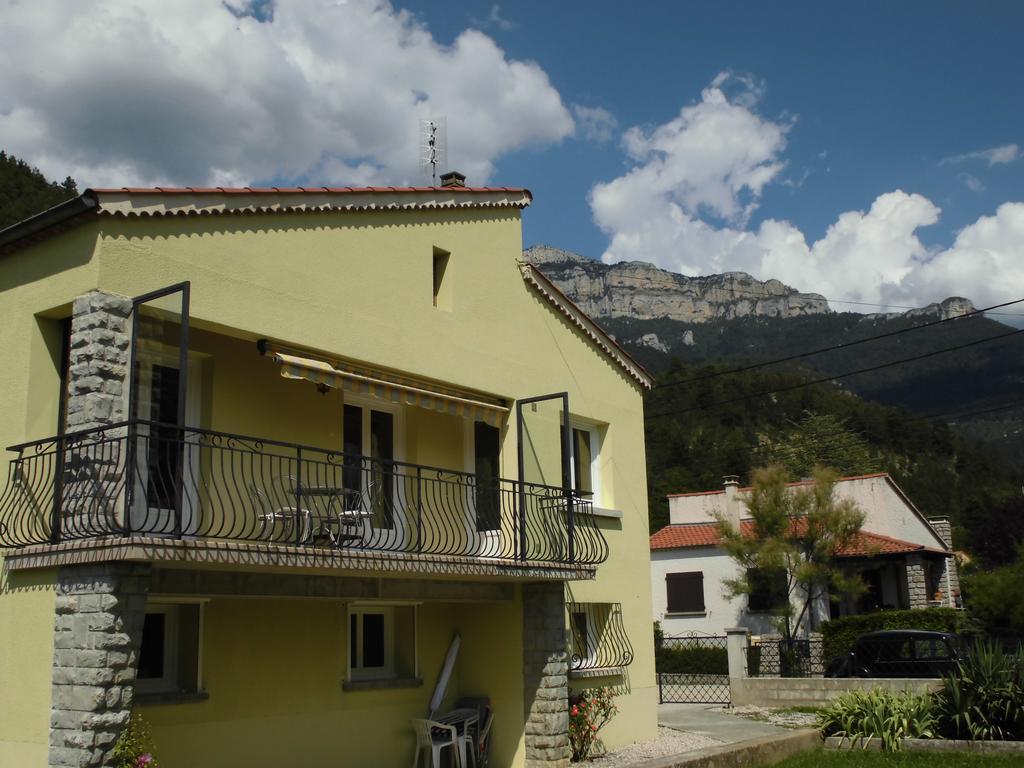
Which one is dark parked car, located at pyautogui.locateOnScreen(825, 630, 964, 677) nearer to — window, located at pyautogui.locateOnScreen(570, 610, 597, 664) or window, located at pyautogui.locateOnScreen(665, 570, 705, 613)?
window, located at pyautogui.locateOnScreen(570, 610, 597, 664)

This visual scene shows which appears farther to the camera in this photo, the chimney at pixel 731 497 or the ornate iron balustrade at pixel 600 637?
the chimney at pixel 731 497

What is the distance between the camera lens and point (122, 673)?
358 inches

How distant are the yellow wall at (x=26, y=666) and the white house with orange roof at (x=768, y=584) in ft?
85.0

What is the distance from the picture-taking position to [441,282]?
48.9 ft

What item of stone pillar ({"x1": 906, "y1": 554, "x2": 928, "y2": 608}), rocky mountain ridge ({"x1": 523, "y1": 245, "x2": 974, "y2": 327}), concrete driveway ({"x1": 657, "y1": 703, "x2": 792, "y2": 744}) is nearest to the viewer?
concrete driveway ({"x1": 657, "y1": 703, "x2": 792, "y2": 744})

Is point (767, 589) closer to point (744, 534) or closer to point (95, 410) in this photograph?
point (744, 534)

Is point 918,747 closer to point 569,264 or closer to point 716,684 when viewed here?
point 716,684

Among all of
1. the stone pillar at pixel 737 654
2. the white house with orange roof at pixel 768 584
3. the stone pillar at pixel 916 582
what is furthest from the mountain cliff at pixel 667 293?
the stone pillar at pixel 737 654

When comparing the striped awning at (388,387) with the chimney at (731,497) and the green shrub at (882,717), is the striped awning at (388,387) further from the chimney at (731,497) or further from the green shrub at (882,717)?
the chimney at (731,497)

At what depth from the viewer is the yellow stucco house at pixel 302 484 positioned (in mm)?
9602

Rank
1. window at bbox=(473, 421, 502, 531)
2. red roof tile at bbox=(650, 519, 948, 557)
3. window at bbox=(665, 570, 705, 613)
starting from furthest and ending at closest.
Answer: window at bbox=(665, 570, 705, 613), red roof tile at bbox=(650, 519, 948, 557), window at bbox=(473, 421, 502, 531)

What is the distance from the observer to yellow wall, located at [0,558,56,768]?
934cm

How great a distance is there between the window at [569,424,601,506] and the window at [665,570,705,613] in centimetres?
1867

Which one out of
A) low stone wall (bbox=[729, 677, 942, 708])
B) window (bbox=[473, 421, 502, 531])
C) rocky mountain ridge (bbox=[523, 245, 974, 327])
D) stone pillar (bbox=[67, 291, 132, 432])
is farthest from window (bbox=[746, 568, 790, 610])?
rocky mountain ridge (bbox=[523, 245, 974, 327])
